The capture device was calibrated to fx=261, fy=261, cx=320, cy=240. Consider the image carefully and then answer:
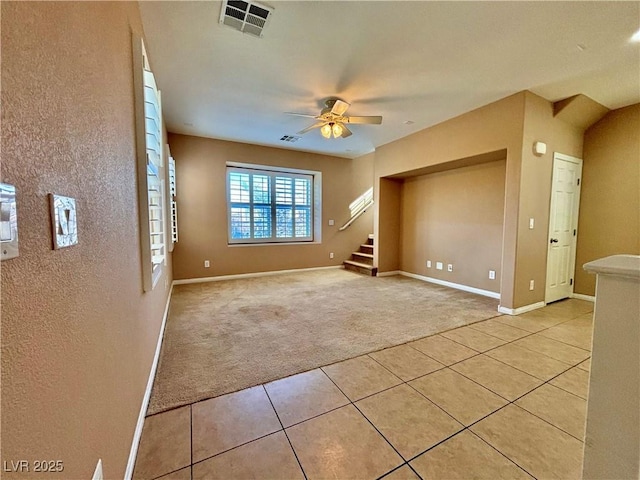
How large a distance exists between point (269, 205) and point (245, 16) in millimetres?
3755

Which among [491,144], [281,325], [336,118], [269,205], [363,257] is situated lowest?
[281,325]

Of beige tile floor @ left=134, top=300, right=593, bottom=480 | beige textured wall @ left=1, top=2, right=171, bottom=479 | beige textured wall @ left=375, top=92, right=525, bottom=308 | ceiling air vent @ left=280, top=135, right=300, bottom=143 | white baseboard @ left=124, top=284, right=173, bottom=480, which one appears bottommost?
beige tile floor @ left=134, top=300, right=593, bottom=480

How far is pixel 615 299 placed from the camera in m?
0.82

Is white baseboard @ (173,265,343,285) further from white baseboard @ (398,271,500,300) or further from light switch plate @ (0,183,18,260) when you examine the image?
light switch plate @ (0,183,18,260)

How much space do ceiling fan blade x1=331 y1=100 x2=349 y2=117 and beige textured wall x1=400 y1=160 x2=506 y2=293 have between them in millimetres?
2449

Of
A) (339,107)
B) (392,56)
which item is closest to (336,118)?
(339,107)

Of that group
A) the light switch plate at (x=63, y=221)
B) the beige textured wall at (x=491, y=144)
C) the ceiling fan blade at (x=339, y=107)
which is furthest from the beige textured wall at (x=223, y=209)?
the light switch plate at (x=63, y=221)

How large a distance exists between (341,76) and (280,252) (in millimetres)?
3654

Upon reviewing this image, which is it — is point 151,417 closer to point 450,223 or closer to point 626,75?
point 450,223

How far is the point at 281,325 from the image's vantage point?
2.88m

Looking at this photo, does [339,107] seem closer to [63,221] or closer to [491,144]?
[491,144]

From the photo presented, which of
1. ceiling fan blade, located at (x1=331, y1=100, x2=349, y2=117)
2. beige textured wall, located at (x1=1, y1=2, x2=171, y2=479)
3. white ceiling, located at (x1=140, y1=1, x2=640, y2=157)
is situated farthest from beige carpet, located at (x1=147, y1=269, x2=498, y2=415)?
white ceiling, located at (x1=140, y1=1, x2=640, y2=157)

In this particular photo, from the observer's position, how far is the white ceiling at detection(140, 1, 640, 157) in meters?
1.90

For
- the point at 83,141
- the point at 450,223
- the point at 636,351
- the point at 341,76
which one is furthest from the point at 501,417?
the point at 450,223
